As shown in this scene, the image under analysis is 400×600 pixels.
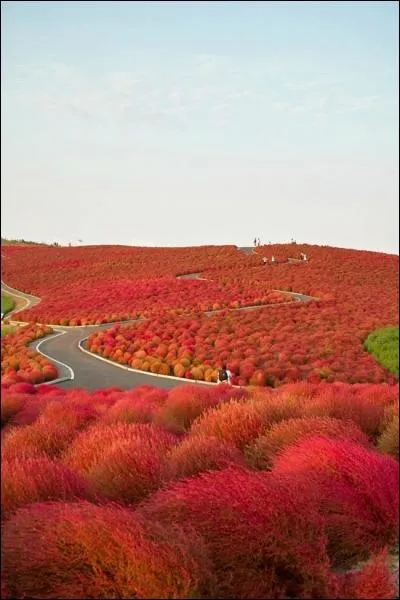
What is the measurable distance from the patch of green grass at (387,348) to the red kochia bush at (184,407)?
10.3 feet

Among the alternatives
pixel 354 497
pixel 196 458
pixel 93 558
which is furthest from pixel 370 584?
pixel 196 458

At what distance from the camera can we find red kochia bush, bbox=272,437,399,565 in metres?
5.50

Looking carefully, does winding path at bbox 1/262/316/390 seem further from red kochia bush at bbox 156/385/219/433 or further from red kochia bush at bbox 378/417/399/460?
red kochia bush at bbox 378/417/399/460

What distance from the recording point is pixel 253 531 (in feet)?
15.9

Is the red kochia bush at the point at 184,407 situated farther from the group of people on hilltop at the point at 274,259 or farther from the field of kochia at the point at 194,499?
the group of people on hilltop at the point at 274,259

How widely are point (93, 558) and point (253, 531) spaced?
130cm

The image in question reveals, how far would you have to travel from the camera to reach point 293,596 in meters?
4.74

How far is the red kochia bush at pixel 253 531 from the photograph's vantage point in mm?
4668

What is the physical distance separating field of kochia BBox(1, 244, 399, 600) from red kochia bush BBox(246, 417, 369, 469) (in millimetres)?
25

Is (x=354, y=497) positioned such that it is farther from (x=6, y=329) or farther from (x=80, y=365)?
(x=6, y=329)

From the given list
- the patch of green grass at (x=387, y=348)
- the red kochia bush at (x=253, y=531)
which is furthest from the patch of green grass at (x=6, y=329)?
the patch of green grass at (x=387, y=348)

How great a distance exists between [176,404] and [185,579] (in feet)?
14.1

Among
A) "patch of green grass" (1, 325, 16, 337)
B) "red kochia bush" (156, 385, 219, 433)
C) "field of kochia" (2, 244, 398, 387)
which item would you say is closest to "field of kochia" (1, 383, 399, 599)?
→ "red kochia bush" (156, 385, 219, 433)

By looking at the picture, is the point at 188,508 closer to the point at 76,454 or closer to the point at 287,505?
the point at 287,505
